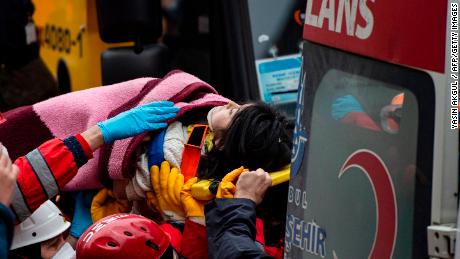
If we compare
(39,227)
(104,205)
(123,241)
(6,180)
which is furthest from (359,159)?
(104,205)

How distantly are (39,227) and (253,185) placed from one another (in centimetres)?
88

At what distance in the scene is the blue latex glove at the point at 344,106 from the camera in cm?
239

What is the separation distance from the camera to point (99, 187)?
393 centimetres

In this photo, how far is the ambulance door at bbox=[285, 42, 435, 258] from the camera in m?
2.12

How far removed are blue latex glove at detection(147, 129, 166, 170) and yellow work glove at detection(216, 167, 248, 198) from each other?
32 centimetres

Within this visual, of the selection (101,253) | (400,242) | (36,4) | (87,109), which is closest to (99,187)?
(87,109)

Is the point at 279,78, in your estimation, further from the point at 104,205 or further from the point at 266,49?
the point at 104,205

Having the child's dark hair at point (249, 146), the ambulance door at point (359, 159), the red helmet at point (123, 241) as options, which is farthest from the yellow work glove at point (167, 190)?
the ambulance door at point (359, 159)

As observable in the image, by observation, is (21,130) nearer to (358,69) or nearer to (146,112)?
(146,112)

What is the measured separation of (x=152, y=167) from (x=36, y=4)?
4.02 meters

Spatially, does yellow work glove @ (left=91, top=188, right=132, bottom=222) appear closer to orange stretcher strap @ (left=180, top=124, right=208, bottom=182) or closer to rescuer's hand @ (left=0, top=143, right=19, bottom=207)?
orange stretcher strap @ (left=180, top=124, right=208, bottom=182)

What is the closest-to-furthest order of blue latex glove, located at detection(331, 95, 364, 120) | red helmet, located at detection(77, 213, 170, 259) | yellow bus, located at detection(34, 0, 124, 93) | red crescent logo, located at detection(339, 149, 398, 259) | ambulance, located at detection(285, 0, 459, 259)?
1. ambulance, located at detection(285, 0, 459, 259)
2. red crescent logo, located at detection(339, 149, 398, 259)
3. blue latex glove, located at detection(331, 95, 364, 120)
4. red helmet, located at detection(77, 213, 170, 259)
5. yellow bus, located at detection(34, 0, 124, 93)

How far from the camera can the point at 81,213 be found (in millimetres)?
4062

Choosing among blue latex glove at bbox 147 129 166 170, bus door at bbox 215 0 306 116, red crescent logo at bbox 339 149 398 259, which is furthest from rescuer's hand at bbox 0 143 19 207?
bus door at bbox 215 0 306 116
